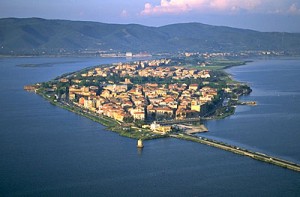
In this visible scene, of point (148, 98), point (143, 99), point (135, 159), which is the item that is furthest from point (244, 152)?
point (148, 98)

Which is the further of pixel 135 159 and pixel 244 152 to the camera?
pixel 244 152

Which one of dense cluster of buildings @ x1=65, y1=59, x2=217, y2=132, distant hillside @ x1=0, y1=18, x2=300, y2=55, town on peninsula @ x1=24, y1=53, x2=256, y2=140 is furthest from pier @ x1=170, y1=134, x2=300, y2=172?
distant hillside @ x1=0, y1=18, x2=300, y2=55

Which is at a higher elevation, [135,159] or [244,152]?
[244,152]

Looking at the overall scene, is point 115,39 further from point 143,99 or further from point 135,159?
point 135,159

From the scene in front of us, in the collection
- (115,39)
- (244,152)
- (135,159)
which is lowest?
(135,159)

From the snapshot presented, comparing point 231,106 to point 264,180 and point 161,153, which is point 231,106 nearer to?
point 161,153

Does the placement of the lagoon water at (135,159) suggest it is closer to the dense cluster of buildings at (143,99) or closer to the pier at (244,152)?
the pier at (244,152)

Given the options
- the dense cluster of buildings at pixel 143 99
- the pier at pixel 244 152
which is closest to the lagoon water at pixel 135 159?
the pier at pixel 244 152
